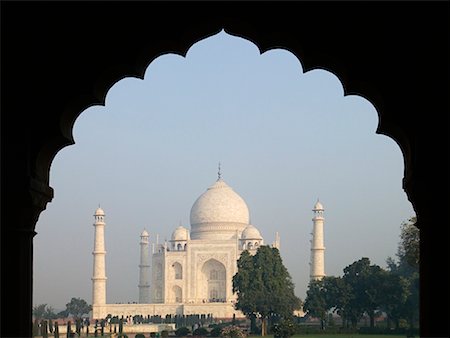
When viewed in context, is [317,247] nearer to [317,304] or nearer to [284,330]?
[317,304]

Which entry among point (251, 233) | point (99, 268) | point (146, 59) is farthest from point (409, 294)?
point (146, 59)

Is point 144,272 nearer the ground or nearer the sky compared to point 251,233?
nearer the ground

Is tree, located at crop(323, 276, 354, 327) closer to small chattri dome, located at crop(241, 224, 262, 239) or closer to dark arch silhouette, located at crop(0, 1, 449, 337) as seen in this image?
small chattri dome, located at crop(241, 224, 262, 239)

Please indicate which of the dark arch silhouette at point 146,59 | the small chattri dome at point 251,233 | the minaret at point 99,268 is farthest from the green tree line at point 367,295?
the dark arch silhouette at point 146,59

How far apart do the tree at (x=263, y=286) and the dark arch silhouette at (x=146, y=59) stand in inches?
1165

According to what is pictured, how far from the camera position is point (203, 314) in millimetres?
47156

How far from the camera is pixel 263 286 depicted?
34.9 meters

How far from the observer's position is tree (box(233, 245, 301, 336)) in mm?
33781

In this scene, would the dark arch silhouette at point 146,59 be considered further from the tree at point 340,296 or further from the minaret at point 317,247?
the minaret at point 317,247

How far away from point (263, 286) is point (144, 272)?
22295mm

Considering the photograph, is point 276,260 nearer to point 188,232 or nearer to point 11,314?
point 188,232

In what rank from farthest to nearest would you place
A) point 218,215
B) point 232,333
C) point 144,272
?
point 144,272, point 218,215, point 232,333

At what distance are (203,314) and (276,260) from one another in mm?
12153

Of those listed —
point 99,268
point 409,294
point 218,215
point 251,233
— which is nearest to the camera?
point 409,294
